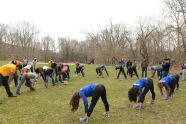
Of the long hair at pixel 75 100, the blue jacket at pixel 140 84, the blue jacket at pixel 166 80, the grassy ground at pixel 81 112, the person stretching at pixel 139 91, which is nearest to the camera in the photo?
the long hair at pixel 75 100

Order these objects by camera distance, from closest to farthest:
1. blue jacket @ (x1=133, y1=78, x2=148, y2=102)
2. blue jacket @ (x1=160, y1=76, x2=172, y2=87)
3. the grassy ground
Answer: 1. the grassy ground
2. blue jacket @ (x1=133, y1=78, x2=148, y2=102)
3. blue jacket @ (x1=160, y1=76, x2=172, y2=87)

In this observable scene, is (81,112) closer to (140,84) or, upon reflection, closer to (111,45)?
(140,84)

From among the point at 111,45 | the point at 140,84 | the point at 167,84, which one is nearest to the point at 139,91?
the point at 140,84

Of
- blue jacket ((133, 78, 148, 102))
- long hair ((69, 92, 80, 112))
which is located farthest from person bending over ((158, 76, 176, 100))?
long hair ((69, 92, 80, 112))

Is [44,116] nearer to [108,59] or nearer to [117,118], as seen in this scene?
[117,118]

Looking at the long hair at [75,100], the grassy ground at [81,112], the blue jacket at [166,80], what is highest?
the blue jacket at [166,80]

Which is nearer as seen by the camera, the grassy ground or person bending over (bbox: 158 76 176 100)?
the grassy ground

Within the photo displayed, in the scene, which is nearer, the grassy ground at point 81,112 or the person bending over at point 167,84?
the grassy ground at point 81,112

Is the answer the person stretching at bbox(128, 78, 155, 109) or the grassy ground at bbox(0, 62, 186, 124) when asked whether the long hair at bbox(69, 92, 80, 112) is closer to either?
the grassy ground at bbox(0, 62, 186, 124)

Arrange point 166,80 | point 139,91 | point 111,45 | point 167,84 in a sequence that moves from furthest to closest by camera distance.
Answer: point 111,45, point 166,80, point 167,84, point 139,91

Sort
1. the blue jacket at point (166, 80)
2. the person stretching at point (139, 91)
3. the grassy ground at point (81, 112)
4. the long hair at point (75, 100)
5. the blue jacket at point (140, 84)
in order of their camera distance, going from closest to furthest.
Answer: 1. the long hair at point (75, 100)
2. the grassy ground at point (81, 112)
3. the person stretching at point (139, 91)
4. the blue jacket at point (140, 84)
5. the blue jacket at point (166, 80)

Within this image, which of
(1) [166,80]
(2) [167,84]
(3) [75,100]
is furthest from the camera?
(1) [166,80]

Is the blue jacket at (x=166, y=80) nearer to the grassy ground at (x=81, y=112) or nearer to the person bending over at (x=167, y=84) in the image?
the person bending over at (x=167, y=84)

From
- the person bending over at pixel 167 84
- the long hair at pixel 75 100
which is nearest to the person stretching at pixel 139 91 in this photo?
the person bending over at pixel 167 84
